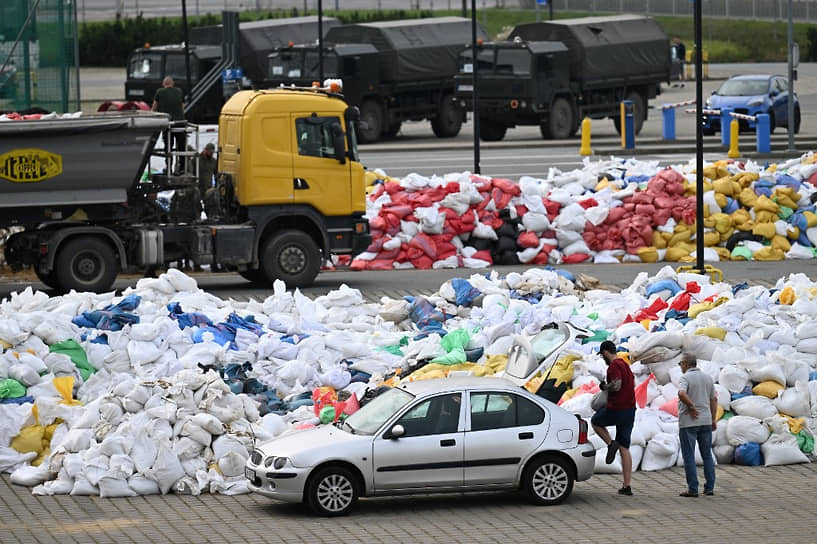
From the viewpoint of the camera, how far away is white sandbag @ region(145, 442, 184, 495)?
12.7 metres

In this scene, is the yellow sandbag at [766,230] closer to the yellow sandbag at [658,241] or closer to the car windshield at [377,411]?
the yellow sandbag at [658,241]

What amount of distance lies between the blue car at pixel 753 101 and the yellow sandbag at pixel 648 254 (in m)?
18.8

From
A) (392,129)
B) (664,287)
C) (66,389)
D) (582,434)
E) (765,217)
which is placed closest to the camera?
(582,434)

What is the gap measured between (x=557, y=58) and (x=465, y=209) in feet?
61.7

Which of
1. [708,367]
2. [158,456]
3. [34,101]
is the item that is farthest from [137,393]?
[34,101]

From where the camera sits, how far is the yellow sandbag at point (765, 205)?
82.1 ft

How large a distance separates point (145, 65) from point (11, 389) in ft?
108

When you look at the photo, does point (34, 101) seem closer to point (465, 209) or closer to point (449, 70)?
point (465, 209)

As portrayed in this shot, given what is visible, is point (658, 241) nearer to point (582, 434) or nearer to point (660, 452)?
point (660, 452)

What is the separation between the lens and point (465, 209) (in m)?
24.6

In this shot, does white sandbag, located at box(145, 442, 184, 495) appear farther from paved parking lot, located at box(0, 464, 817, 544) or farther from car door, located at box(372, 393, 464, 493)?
car door, located at box(372, 393, 464, 493)

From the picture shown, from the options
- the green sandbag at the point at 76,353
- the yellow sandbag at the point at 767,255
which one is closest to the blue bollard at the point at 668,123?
the yellow sandbag at the point at 767,255

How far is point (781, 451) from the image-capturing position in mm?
13547

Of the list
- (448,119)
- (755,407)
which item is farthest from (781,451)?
(448,119)
